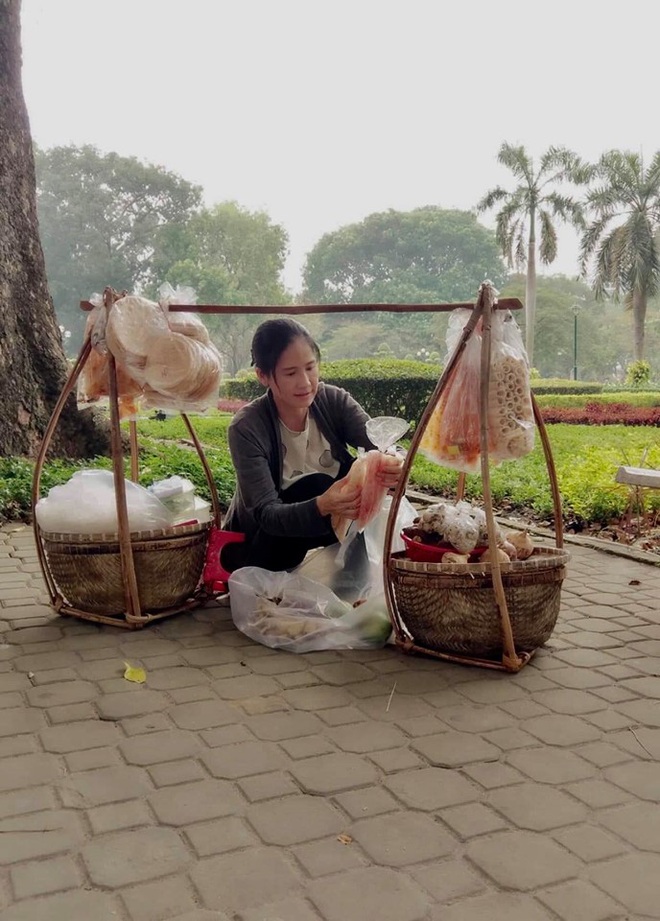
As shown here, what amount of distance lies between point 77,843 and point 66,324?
42.6m

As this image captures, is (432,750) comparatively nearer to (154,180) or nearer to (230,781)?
(230,781)

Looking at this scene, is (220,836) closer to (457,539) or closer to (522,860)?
(522,860)

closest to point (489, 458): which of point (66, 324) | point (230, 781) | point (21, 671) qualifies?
point (230, 781)

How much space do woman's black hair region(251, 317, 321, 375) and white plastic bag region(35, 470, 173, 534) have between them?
709 millimetres

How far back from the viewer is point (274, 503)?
304 cm

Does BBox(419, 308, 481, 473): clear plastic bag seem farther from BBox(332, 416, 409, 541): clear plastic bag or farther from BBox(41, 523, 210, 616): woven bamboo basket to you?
BBox(41, 523, 210, 616): woven bamboo basket

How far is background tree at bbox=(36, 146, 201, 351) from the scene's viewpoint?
40.7 m

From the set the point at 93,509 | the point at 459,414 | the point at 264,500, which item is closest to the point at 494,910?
the point at 459,414

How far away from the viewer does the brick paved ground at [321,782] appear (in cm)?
156

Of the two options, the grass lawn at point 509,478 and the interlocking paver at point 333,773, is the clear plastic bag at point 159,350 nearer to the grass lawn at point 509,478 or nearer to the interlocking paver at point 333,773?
the interlocking paver at point 333,773

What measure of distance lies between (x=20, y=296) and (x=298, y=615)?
422 cm

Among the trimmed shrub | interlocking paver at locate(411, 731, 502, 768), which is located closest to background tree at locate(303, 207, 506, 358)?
the trimmed shrub

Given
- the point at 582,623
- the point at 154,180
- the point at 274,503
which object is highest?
the point at 154,180

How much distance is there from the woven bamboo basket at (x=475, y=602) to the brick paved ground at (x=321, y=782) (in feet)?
0.33
